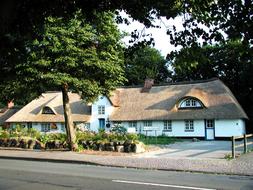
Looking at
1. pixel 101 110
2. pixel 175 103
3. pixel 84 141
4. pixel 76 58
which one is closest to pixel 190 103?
pixel 175 103

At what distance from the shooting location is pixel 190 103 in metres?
45.1

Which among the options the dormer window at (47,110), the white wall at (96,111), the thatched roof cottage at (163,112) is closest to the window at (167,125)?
the thatched roof cottage at (163,112)

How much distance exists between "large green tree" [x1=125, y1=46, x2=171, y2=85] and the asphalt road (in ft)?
177

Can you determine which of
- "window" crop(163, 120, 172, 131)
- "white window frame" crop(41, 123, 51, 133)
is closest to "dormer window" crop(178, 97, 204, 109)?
"window" crop(163, 120, 172, 131)

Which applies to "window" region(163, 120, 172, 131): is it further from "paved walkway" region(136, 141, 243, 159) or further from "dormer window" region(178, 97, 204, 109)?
"paved walkway" region(136, 141, 243, 159)

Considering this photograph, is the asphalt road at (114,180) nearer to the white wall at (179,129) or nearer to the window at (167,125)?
the white wall at (179,129)

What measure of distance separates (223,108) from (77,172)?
28839 mm

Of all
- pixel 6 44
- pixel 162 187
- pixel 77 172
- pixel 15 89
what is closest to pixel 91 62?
pixel 15 89

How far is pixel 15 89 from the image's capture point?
26359mm

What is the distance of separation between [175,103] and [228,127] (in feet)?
22.4

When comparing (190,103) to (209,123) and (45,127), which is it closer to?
(209,123)

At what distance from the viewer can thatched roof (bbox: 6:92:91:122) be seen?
175ft

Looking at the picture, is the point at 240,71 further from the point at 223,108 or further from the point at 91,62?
the point at 91,62

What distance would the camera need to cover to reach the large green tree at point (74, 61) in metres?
24.3
